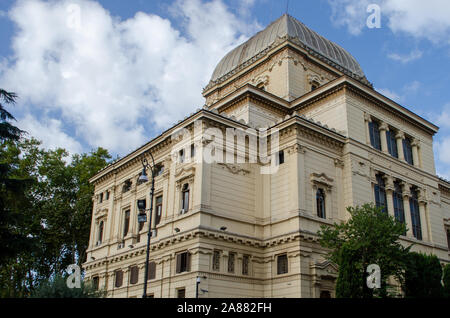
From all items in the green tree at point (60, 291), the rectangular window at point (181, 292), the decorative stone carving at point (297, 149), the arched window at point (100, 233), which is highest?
the decorative stone carving at point (297, 149)

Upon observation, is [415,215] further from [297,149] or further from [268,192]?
[268,192]

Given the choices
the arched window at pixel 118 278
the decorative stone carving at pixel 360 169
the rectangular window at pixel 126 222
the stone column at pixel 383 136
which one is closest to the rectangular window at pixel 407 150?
the stone column at pixel 383 136

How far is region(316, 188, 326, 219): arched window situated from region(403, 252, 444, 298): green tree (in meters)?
6.96

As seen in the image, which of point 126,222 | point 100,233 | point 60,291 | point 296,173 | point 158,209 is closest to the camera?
point 60,291

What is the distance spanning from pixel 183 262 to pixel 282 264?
657 centimetres

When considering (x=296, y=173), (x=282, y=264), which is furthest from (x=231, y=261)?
(x=296, y=173)

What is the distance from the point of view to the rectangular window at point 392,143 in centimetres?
4011

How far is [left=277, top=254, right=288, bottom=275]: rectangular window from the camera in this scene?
31.7 metres

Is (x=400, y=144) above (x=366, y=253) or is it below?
above

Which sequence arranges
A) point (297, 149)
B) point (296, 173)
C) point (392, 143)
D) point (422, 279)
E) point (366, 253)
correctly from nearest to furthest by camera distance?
point (366, 253) → point (422, 279) → point (296, 173) → point (297, 149) → point (392, 143)

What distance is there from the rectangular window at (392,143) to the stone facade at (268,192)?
28 cm

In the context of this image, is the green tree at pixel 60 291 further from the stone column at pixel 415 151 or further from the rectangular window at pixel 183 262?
the stone column at pixel 415 151

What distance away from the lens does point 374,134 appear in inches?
1540

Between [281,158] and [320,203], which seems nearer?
[320,203]
